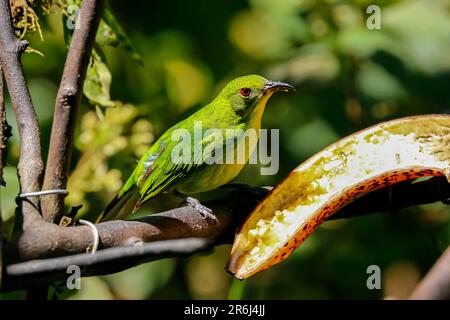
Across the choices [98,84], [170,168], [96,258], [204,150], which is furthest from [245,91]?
[96,258]

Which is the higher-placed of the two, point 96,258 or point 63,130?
point 63,130

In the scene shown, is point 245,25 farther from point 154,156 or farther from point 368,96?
point 154,156

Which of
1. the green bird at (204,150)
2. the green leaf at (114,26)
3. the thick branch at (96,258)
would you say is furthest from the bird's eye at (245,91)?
the thick branch at (96,258)

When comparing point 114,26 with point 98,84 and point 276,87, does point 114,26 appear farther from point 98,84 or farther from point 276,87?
point 276,87

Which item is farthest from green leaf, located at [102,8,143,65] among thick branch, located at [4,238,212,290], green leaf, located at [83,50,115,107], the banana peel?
thick branch, located at [4,238,212,290]

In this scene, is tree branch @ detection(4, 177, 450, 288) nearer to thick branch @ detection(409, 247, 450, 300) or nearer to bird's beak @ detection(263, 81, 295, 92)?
thick branch @ detection(409, 247, 450, 300)

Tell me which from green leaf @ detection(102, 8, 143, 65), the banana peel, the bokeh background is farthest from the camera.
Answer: the bokeh background
